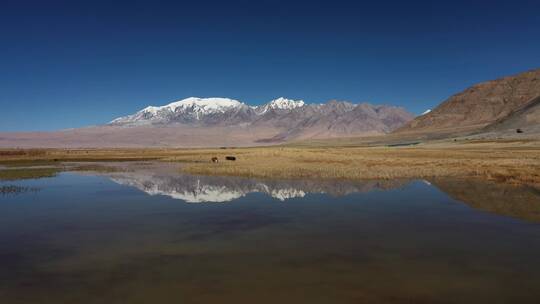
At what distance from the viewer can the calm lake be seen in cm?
959

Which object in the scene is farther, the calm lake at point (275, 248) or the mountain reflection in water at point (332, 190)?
the mountain reflection in water at point (332, 190)

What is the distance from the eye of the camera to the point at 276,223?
57.0ft

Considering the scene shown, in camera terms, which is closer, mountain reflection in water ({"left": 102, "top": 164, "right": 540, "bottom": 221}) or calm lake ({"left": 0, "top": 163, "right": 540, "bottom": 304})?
calm lake ({"left": 0, "top": 163, "right": 540, "bottom": 304})

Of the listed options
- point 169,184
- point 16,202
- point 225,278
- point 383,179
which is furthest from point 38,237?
point 383,179

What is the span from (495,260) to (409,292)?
409 centimetres

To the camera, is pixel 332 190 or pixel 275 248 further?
pixel 332 190

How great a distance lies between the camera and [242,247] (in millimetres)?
13547

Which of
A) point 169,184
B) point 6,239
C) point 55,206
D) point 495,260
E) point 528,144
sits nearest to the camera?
point 495,260

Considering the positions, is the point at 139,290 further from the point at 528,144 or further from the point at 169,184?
the point at 528,144

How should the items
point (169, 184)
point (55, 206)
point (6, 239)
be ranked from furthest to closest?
point (169, 184), point (55, 206), point (6, 239)

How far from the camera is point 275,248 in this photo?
13.4m

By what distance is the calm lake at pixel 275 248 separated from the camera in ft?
31.5

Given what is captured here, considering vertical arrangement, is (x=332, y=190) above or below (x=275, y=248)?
above

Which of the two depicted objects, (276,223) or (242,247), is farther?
(276,223)
